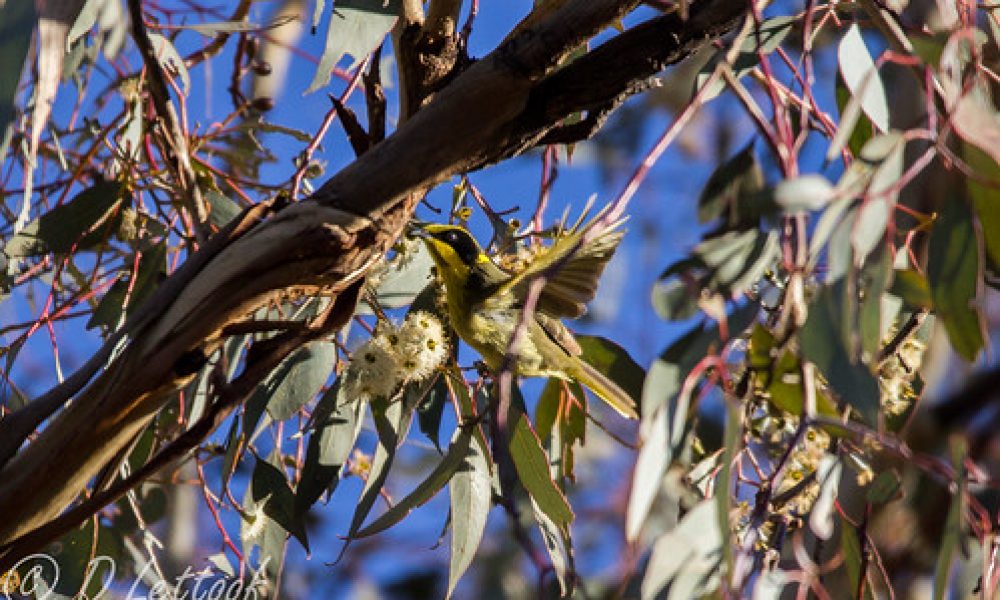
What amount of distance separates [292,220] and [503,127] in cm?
24

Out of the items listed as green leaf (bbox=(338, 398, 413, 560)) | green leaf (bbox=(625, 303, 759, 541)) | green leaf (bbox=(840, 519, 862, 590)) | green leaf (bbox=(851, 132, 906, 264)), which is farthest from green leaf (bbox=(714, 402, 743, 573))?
green leaf (bbox=(338, 398, 413, 560))

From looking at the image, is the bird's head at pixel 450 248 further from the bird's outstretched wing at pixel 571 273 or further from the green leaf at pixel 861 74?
the green leaf at pixel 861 74

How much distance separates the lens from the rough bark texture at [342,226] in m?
1.19

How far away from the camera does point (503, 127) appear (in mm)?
1243

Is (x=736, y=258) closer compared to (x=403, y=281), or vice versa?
(x=736, y=258)

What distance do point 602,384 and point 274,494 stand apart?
482 mm

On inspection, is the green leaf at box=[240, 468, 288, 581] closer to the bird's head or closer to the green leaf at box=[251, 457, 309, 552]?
the green leaf at box=[251, 457, 309, 552]

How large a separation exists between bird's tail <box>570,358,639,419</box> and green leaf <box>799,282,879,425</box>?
571 mm

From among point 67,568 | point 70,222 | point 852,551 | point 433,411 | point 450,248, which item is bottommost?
point 852,551

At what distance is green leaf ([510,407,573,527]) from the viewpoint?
147cm

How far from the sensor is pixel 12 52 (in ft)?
3.66

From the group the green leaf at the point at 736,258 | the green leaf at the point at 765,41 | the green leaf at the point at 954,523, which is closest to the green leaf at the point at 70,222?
the green leaf at the point at 765,41

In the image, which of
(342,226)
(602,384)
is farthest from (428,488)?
(342,226)

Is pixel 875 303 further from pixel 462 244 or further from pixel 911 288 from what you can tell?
pixel 462 244
